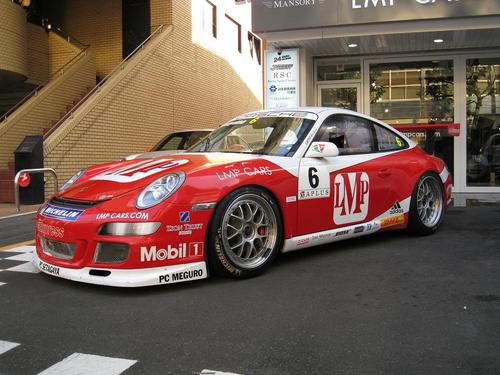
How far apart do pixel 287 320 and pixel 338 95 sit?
813 cm

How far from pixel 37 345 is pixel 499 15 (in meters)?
8.08

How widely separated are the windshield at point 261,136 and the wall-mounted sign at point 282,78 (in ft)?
14.7

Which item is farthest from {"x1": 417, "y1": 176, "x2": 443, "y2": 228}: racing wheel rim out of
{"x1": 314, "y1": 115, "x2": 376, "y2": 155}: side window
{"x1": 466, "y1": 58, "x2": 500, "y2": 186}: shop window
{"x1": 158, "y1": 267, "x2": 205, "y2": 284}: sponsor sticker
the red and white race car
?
{"x1": 466, "y1": 58, "x2": 500, "y2": 186}: shop window

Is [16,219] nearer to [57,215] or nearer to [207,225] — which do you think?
[57,215]

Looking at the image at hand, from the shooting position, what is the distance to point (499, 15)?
8.38 m

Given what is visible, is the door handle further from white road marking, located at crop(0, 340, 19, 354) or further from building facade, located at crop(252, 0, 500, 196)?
building facade, located at crop(252, 0, 500, 196)

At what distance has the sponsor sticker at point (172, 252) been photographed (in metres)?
3.94

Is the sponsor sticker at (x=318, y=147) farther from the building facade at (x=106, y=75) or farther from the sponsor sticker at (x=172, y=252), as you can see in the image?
the building facade at (x=106, y=75)

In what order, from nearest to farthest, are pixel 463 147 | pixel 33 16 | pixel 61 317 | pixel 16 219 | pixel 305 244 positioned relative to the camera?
pixel 61 317 < pixel 305 244 < pixel 16 219 < pixel 463 147 < pixel 33 16

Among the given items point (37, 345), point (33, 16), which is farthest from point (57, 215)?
point (33, 16)

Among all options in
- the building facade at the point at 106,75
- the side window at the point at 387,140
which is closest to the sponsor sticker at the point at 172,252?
the side window at the point at 387,140

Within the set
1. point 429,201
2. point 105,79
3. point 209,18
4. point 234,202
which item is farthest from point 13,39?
point 234,202

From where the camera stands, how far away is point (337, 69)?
10.9 metres

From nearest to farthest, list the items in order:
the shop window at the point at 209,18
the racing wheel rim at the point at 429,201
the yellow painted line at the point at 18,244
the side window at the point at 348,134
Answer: the side window at the point at 348,134 → the yellow painted line at the point at 18,244 → the racing wheel rim at the point at 429,201 → the shop window at the point at 209,18
